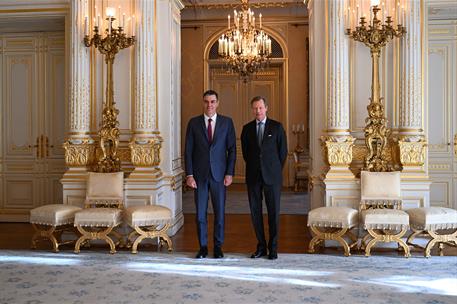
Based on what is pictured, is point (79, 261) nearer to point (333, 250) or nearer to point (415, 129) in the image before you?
point (333, 250)

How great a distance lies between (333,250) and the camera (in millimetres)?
6168

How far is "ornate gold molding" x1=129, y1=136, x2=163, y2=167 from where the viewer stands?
22.0ft

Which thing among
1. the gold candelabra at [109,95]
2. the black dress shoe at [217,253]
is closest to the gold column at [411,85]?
the black dress shoe at [217,253]

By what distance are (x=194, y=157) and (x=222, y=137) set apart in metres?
0.34

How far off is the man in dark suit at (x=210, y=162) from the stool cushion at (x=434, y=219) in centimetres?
190

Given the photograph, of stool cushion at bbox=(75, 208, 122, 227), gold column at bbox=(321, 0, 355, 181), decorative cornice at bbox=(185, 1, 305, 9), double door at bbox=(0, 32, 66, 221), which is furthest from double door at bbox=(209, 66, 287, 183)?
stool cushion at bbox=(75, 208, 122, 227)

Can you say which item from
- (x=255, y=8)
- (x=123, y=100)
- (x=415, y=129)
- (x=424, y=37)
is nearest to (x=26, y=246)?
(x=123, y=100)

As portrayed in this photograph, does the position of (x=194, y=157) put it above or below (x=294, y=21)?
below

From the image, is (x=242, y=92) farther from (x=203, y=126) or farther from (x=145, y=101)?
(x=203, y=126)

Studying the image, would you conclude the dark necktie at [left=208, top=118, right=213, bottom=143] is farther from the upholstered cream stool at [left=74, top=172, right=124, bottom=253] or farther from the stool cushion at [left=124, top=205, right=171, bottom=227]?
the upholstered cream stool at [left=74, top=172, right=124, bottom=253]

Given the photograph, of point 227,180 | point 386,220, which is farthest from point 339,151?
point 227,180

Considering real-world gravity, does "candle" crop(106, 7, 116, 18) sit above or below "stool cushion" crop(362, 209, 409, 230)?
above

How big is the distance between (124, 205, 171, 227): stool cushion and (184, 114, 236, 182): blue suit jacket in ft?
1.91

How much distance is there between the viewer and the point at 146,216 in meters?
5.93
